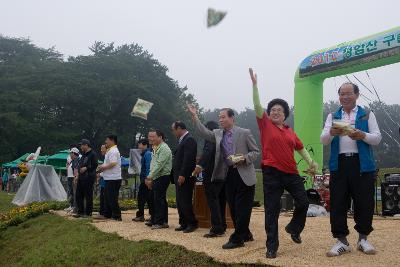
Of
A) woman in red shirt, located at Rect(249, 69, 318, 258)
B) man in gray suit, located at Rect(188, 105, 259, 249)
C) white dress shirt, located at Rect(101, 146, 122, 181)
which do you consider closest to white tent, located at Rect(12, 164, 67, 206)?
white dress shirt, located at Rect(101, 146, 122, 181)

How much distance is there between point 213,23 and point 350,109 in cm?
244

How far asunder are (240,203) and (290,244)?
2.53 feet

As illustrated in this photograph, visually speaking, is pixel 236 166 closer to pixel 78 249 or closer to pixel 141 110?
pixel 78 249

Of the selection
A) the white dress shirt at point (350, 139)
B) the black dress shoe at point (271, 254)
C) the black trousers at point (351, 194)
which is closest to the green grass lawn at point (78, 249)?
the black dress shoe at point (271, 254)

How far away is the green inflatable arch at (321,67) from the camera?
11.9 meters

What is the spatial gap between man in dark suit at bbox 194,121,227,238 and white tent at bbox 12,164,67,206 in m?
9.73

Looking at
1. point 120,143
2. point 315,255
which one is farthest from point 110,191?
point 120,143

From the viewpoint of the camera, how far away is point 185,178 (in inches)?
265

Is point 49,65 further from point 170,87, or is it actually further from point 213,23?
point 213,23

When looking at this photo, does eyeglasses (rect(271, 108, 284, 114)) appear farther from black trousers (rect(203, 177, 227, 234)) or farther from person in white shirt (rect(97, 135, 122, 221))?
person in white shirt (rect(97, 135, 122, 221))

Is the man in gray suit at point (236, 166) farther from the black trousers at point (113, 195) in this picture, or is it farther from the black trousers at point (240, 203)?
the black trousers at point (113, 195)

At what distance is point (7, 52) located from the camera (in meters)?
46.7

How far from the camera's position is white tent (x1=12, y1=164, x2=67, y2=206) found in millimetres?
14695

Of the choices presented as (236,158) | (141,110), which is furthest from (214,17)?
(141,110)
